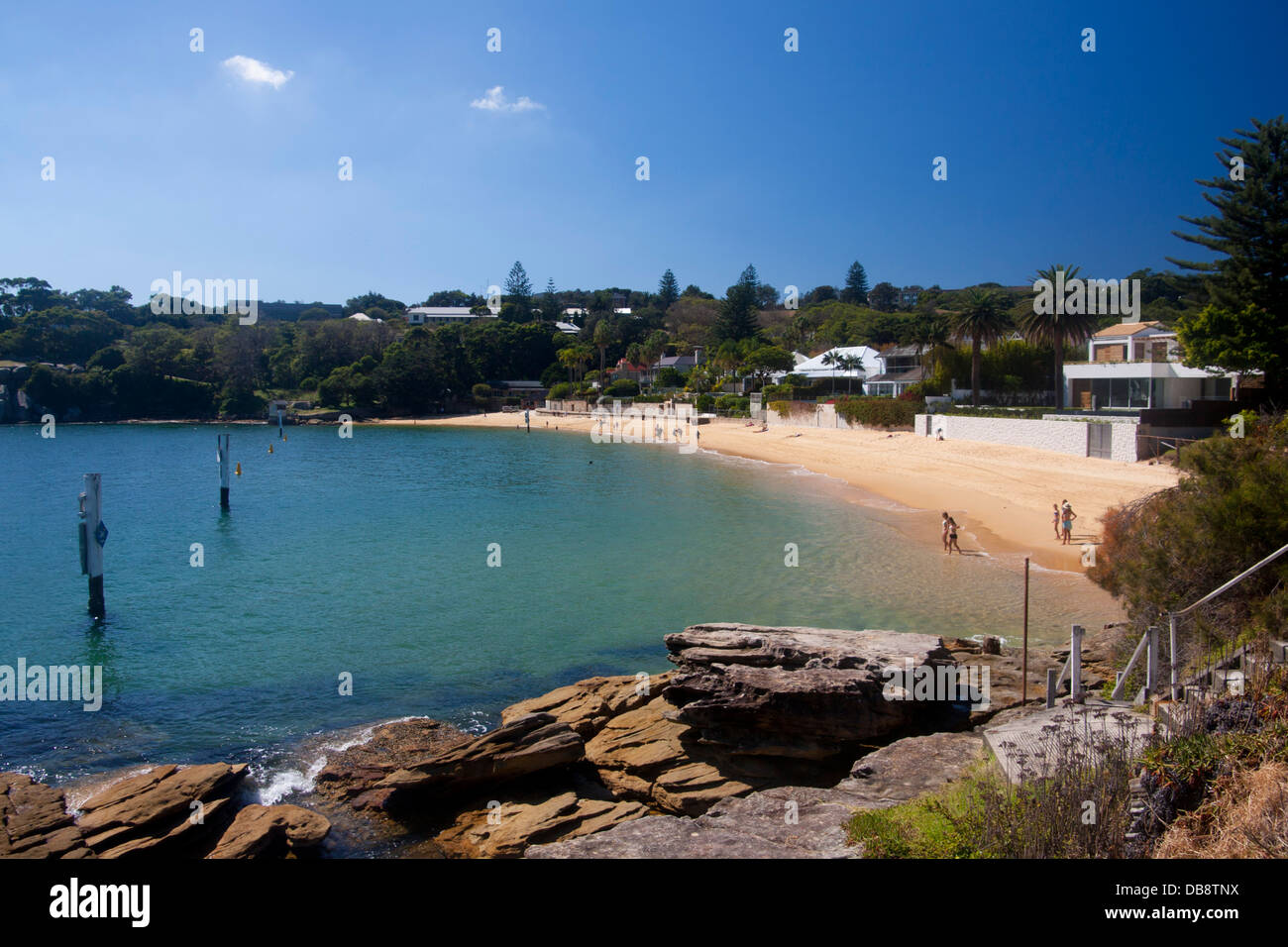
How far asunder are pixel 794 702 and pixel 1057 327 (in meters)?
46.8

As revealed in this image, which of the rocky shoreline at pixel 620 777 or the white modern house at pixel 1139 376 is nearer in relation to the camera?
the rocky shoreline at pixel 620 777

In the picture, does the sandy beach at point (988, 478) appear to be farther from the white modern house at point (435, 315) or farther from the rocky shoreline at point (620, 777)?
the white modern house at point (435, 315)

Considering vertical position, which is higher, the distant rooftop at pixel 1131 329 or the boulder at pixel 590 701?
the distant rooftop at pixel 1131 329

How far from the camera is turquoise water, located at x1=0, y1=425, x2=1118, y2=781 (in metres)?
15.4

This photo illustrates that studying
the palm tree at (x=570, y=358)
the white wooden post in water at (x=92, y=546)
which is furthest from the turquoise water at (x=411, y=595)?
the palm tree at (x=570, y=358)

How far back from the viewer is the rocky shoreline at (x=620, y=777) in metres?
9.72

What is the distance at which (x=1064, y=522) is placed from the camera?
2622 centimetres

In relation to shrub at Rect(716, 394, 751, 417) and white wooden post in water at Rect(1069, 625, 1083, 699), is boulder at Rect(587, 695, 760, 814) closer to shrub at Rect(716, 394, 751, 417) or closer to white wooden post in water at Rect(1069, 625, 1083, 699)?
white wooden post in water at Rect(1069, 625, 1083, 699)

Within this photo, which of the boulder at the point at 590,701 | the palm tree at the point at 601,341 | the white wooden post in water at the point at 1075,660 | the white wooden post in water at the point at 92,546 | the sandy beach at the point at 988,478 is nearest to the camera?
the white wooden post in water at the point at 1075,660

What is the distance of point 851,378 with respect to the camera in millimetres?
78875

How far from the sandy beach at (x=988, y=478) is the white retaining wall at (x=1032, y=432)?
67 centimetres

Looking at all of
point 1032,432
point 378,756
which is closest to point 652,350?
point 1032,432

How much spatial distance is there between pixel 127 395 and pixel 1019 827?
143 metres
